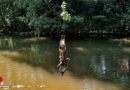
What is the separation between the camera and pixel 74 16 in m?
11.7

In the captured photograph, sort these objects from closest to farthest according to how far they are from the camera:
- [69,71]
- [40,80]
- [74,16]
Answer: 1. [40,80]
2. [69,71]
3. [74,16]

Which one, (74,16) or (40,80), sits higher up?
(74,16)

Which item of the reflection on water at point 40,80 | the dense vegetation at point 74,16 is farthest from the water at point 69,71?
the dense vegetation at point 74,16

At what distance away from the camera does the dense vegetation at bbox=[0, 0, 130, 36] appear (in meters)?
11.6

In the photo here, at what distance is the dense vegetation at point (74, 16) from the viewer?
11594 mm

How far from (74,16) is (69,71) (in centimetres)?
681

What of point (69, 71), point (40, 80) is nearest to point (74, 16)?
point (69, 71)

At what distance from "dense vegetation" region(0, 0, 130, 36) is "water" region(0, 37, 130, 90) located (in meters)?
4.23

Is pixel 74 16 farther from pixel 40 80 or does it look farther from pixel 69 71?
pixel 40 80

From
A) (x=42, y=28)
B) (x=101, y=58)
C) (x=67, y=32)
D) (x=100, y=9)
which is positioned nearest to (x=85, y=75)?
(x=101, y=58)

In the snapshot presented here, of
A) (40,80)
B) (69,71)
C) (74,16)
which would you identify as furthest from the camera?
(74,16)

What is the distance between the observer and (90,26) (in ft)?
43.3

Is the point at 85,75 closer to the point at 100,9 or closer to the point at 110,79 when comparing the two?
the point at 110,79

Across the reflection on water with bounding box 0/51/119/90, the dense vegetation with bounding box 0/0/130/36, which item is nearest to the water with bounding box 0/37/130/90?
the reflection on water with bounding box 0/51/119/90
